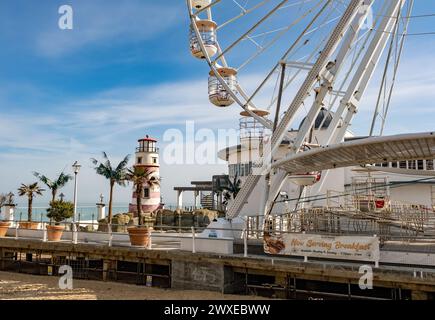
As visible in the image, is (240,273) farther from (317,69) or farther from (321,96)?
(317,69)

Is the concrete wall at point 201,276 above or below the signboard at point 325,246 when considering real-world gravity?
below

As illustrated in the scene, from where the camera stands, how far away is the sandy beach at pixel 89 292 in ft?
49.9

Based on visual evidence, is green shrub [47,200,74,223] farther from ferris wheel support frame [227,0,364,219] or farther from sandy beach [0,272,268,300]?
ferris wheel support frame [227,0,364,219]

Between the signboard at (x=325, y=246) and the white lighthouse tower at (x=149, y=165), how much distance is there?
35.7m

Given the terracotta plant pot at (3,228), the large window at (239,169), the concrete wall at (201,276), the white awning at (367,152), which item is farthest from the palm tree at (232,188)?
the concrete wall at (201,276)

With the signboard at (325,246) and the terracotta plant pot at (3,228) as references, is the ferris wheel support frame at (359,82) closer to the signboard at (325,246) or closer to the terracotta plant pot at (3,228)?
the signboard at (325,246)

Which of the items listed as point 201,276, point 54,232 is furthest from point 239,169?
point 201,276

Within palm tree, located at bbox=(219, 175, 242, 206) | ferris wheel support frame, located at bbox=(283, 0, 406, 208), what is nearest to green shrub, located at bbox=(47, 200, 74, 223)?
palm tree, located at bbox=(219, 175, 242, 206)

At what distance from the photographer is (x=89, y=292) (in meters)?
16.8

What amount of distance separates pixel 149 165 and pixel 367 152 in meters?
37.9

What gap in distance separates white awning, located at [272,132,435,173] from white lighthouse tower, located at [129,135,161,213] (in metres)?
33.1
